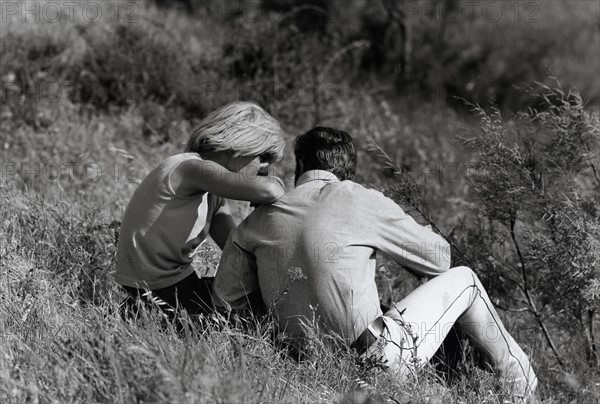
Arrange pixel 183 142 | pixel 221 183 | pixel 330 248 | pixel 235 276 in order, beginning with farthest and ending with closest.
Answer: pixel 183 142 < pixel 235 276 < pixel 221 183 < pixel 330 248

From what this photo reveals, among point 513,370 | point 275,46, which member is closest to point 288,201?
point 513,370

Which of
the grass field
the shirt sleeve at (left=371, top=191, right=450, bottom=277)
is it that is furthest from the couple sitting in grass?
the grass field

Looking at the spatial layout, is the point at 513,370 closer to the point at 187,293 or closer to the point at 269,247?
the point at 269,247

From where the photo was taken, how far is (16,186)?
5793 mm

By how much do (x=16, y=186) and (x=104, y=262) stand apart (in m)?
1.53

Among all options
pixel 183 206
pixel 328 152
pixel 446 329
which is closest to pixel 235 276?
pixel 183 206

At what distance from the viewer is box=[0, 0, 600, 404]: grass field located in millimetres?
3125

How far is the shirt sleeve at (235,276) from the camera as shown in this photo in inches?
147

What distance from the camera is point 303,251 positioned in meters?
3.50

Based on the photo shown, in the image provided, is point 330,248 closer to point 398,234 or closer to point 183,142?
point 398,234

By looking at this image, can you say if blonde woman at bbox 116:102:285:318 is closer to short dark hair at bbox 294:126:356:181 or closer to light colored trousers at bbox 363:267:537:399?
short dark hair at bbox 294:126:356:181

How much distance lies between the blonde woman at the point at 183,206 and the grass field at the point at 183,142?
230 mm

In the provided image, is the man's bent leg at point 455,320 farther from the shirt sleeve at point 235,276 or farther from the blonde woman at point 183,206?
the blonde woman at point 183,206

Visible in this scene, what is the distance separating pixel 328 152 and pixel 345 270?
518mm
